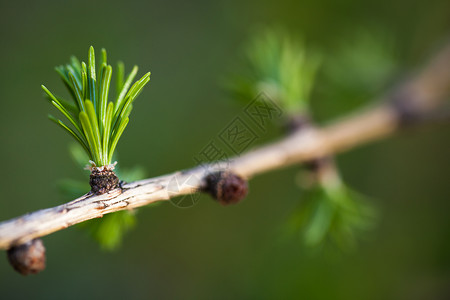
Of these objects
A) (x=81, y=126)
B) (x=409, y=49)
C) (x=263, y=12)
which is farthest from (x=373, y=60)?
(x=81, y=126)

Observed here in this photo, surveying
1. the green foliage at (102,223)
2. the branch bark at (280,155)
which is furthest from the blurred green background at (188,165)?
the green foliage at (102,223)

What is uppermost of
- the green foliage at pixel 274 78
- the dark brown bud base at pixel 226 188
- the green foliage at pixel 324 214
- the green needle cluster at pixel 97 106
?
the green foliage at pixel 274 78

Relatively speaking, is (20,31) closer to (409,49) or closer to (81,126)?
(81,126)

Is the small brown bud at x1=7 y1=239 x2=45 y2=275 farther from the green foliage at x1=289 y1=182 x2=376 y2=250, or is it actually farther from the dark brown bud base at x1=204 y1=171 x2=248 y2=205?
the green foliage at x1=289 y1=182 x2=376 y2=250

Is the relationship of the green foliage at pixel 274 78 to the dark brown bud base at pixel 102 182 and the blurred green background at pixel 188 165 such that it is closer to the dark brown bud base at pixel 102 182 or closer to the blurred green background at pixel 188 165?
the dark brown bud base at pixel 102 182

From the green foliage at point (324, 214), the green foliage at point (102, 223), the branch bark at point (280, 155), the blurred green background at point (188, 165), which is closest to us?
the branch bark at point (280, 155)

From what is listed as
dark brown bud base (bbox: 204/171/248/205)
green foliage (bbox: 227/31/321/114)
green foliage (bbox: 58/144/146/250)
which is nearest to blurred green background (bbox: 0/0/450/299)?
green foliage (bbox: 227/31/321/114)

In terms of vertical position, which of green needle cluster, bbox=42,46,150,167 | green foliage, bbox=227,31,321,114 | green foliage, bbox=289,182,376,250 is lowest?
green foliage, bbox=289,182,376,250
